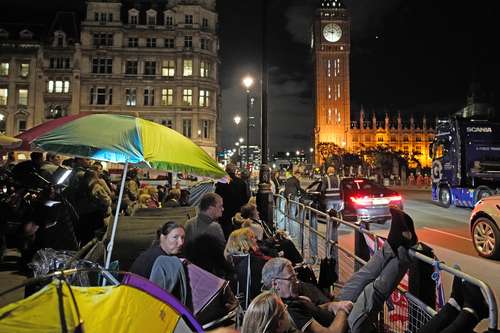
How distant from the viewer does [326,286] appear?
6.00 m

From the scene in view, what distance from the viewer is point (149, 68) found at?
51250 millimetres

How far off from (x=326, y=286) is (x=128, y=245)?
10.2 feet

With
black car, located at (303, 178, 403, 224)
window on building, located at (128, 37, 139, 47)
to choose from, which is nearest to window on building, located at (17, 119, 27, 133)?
window on building, located at (128, 37, 139, 47)

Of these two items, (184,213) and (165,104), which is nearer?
(184,213)

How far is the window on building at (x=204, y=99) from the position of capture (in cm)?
5126

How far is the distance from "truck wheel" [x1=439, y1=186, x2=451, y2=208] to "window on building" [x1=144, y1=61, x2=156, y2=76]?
130 feet

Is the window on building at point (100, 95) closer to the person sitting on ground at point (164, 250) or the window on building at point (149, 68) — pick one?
the window on building at point (149, 68)

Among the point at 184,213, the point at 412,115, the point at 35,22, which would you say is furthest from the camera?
the point at 412,115

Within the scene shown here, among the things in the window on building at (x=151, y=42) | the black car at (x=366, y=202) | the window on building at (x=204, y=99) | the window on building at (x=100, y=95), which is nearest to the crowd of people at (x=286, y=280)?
the black car at (x=366, y=202)

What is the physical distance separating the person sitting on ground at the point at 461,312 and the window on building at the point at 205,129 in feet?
160

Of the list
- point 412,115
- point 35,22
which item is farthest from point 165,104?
point 412,115

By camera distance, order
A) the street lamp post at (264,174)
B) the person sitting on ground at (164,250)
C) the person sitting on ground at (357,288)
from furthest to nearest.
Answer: the street lamp post at (264,174) < the person sitting on ground at (164,250) < the person sitting on ground at (357,288)

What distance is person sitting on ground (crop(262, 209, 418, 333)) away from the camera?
3.48 metres

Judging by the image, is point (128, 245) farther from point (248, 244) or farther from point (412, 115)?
point (412, 115)
